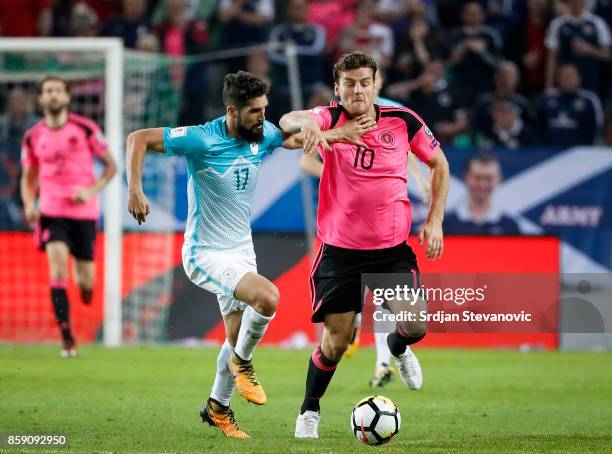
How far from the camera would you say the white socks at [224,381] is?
26.4ft

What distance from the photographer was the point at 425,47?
17625mm

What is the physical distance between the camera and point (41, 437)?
751cm

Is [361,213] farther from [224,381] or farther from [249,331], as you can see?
[224,381]

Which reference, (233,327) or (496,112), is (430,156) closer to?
(233,327)

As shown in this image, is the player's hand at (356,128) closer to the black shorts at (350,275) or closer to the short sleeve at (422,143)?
the short sleeve at (422,143)

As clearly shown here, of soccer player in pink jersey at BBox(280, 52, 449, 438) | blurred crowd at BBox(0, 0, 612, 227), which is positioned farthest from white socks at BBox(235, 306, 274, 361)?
blurred crowd at BBox(0, 0, 612, 227)

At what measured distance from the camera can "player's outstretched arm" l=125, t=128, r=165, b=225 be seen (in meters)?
7.33

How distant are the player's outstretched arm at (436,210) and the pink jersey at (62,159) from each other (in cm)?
591

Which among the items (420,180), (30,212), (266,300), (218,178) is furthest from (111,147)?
(266,300)

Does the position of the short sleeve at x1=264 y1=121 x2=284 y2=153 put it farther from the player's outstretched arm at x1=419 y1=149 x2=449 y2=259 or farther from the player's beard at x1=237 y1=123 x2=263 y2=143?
the player's outstretched arm at x1=419 y1=149 x2=449 y2=259

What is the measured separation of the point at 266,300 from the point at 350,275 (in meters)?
0.69

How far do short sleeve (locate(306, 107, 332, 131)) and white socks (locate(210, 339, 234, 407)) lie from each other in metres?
1.56

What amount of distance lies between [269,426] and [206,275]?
47.6 inches

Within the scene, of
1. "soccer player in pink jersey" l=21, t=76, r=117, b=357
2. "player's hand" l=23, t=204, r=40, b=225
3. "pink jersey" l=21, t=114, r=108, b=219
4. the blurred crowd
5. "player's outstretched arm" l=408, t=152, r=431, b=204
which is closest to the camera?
"player's outstretched arm" l=408, t=152, r=431, b=204
